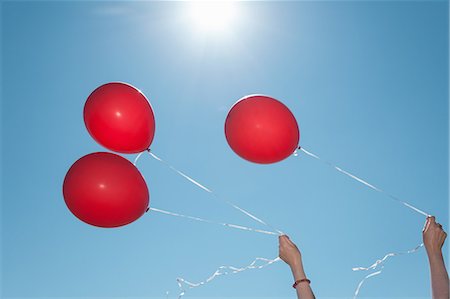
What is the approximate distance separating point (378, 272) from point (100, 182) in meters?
2.04

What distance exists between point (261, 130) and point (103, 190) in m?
1.18

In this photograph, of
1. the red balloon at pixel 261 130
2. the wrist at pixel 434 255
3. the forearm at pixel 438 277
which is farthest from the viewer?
the red balloon at pixel 261 130

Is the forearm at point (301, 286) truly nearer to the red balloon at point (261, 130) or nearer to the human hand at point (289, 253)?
the human hand at point (289, 253)

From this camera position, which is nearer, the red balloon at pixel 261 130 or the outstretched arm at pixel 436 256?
the outstretched arm at pixel 436 256

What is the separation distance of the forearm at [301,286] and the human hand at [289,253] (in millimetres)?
25

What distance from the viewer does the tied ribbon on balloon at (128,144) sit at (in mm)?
3242

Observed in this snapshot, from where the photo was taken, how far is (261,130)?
3367 mm

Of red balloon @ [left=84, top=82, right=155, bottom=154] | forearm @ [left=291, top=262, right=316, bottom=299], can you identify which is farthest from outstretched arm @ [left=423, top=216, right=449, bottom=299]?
red balloon @ [left=84, top=82, right=155, bottom=154]

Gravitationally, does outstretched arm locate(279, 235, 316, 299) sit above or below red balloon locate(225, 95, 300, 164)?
below

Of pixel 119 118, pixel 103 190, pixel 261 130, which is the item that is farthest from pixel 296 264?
pixel 119 118

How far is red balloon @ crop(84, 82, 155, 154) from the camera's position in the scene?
11.3ft

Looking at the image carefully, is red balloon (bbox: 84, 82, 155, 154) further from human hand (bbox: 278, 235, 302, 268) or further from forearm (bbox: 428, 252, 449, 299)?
forearm (bbox: 428, 252, 449, 299)

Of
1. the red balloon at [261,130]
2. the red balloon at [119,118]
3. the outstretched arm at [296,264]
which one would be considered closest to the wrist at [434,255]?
the outstretched arm at [296,264]

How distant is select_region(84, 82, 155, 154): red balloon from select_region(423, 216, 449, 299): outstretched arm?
81.4 inches
